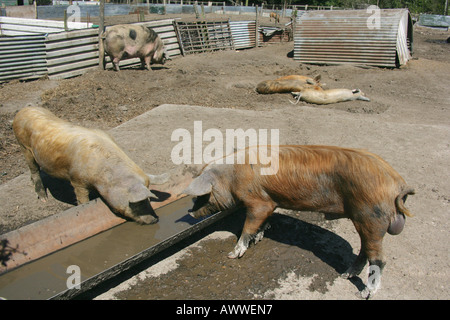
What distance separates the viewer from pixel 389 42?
48.0 ft

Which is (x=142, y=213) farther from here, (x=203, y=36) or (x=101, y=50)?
(x=203, y=36)

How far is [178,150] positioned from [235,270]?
3.30 m

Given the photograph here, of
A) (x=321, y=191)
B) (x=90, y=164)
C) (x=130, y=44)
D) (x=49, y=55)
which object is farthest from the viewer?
(x=130, y=44)

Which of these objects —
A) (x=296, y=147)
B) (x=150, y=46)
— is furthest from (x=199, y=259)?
(x=150, y=46)

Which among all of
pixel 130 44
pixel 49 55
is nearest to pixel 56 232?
pixel 49 55

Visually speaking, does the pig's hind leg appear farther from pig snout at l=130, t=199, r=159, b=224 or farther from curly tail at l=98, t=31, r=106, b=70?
curly tail at l=98, t=31, r=106, b=70

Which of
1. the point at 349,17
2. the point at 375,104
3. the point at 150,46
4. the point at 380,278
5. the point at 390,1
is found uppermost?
the point at 390,1

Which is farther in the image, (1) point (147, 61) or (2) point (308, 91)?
(1) point (147, 61)

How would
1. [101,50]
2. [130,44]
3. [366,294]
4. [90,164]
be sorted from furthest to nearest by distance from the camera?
[130,44], [101,50], [90,164], [366,294]

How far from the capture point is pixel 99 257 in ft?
14.4

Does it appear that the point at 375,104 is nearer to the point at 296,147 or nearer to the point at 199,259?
the point at 296,147

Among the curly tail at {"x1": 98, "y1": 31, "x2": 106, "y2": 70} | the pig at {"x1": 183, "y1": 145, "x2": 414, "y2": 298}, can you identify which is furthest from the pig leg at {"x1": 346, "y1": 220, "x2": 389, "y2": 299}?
the curly tail at {"x1": 98, "y1": 31, "x2": 106, "y2": 70}

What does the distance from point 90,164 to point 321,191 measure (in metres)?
2.72

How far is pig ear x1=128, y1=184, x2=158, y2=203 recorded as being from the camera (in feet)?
14.0
